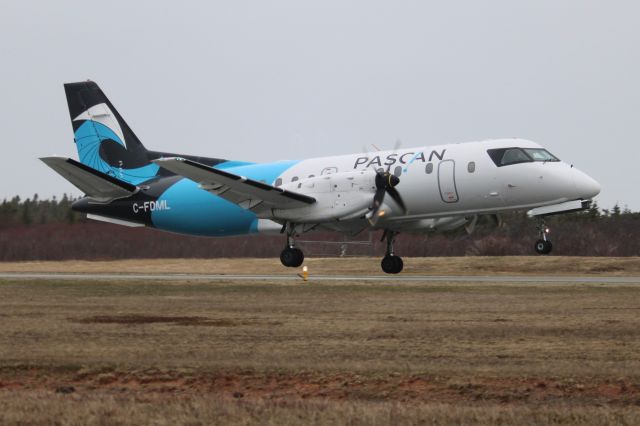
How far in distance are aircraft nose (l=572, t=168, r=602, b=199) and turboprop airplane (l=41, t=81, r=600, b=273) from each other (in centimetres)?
3

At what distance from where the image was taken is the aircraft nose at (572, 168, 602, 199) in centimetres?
3033

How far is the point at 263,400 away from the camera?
10.8 metres

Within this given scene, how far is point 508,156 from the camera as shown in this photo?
102 feet

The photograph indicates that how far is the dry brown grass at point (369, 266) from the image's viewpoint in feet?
123

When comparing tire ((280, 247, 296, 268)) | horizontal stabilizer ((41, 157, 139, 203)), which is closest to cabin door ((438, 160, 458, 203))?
tire ((280, 247, 296, 268))

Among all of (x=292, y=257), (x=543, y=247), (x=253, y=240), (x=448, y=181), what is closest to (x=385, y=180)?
(x=448, y=181)

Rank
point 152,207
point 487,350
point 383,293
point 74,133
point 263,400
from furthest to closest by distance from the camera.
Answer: point 74,133
point 152,207
point 383,293
point 487,350
point 263,400

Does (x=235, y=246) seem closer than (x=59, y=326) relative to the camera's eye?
No

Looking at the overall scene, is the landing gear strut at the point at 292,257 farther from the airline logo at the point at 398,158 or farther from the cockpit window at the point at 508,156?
the cockpit window at the point at 508,156

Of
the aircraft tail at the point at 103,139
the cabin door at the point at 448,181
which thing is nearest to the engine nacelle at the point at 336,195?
the cabin door at the point at 448,181

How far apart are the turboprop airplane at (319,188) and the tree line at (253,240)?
22.0ft

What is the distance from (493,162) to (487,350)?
1719 cm

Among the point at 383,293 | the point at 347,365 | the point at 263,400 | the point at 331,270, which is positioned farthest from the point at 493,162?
the point at 263,400

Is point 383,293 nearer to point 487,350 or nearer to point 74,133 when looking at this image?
point 487,350
